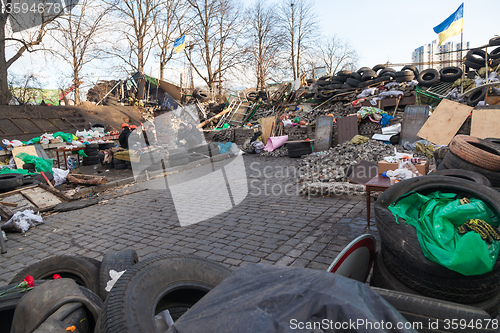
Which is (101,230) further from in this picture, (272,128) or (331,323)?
(272,128)

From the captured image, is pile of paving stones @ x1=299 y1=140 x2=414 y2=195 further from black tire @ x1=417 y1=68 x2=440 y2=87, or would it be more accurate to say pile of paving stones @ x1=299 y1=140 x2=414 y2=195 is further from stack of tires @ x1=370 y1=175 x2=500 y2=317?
black tire @ x1=417 y1=68 x2=440 y2=87

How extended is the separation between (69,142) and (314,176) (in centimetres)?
1255

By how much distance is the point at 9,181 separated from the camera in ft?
24.4

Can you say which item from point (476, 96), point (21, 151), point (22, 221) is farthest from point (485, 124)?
point (21, 151)

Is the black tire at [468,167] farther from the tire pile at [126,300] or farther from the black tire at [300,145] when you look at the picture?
the black tire at [300,145]

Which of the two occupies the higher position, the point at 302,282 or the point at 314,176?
the point at 302,282

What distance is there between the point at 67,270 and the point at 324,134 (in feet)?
37.1

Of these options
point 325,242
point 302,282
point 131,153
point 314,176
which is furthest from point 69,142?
point 302,282

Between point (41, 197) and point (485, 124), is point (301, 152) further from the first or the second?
point (41, 197)

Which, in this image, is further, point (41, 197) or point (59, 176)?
point (59, 176)

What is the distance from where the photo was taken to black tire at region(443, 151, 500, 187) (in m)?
4.23

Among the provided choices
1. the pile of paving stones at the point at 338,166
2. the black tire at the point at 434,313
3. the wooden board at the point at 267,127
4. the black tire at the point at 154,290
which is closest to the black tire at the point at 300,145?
the pile of paving stones at the point at 338,166

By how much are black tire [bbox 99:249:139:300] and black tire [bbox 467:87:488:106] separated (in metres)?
13.4

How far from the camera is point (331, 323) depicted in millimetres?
1166
